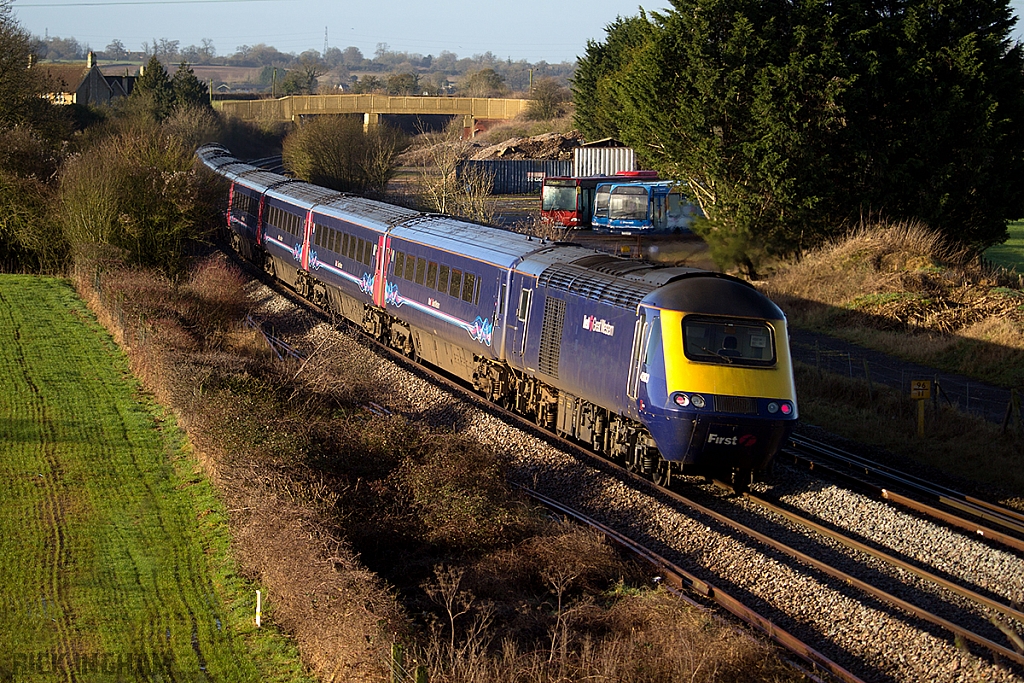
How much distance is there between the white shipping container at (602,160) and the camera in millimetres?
55156

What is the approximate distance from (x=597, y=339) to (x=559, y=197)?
29.3m

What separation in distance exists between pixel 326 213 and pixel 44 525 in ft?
47.3

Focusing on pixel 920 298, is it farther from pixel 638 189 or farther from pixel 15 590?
pixel 15 590

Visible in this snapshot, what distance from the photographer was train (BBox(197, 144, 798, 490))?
39.5 ft

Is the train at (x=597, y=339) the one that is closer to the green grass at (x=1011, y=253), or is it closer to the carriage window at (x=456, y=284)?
the carriage window at (x=456, y=284)

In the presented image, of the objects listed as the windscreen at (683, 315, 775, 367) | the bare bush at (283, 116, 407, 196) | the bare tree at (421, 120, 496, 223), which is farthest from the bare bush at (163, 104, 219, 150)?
the windscreen at (683, 315, 775, 367)

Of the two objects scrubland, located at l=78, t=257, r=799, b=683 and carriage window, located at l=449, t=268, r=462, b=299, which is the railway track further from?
carriage window, located at l=449, t=268, r=462, b=299

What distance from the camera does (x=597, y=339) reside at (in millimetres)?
Answer: 13398

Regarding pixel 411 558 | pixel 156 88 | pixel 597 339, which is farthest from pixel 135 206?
pixel 156 88

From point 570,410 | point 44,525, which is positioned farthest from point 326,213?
point 44,525

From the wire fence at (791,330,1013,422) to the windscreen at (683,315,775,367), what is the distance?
732 cm

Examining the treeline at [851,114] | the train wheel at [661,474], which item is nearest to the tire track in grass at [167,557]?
the train wheel at [661,474]

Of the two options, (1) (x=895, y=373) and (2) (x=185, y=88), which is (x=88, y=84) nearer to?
(2) (x=185, y=88)

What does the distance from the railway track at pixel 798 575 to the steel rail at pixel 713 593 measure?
29 mm
